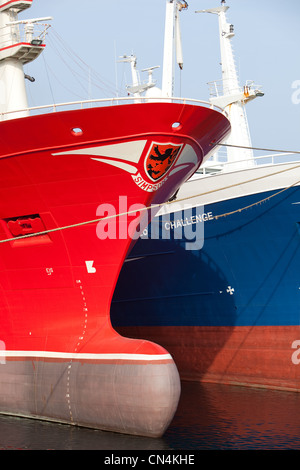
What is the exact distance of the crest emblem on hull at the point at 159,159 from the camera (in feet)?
38.5

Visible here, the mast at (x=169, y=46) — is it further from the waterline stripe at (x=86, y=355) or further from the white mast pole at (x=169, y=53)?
the waterline stripe at (x=86, y=355)

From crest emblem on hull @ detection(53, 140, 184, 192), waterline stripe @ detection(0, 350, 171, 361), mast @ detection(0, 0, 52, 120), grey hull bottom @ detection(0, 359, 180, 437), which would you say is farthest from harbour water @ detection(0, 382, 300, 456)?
mast @ detection(0, 0, 52, 120)

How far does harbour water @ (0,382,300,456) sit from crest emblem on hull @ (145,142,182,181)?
4525mm

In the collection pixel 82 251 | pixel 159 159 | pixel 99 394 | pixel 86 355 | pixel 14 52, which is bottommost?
pixel 99 394

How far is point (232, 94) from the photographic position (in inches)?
834

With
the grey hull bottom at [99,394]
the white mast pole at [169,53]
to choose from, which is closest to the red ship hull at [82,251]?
the grey hull bottom at [99,394]

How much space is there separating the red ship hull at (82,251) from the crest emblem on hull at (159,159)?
0.02 m

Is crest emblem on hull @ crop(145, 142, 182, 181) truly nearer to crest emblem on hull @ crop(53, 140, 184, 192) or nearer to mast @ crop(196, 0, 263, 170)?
crest emblem on hull @ crop(53, 140, 184, 192)

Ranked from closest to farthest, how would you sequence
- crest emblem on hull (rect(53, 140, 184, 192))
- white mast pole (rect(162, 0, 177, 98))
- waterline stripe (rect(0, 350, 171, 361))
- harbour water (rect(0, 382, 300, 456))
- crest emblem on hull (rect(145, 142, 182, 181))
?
harbour water (rect(0, 382, 300, 456)) → waterline stripe (rect(0, 350, 171, 361)) → crest emblem on hull (rect(53, 140, 184, 192)) → crest emblem on hull (rect(145, 142, 182, 181)) → white mast pole (rect(162, 0, 177, 98))

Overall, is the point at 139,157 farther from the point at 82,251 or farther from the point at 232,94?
the point at 232,94

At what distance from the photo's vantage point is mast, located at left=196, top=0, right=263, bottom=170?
21.1 meters

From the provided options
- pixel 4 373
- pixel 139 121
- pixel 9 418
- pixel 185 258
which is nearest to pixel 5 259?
pixel 4 373

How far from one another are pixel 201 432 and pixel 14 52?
28.5 ft

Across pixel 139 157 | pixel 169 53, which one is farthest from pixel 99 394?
pixel 169 53
